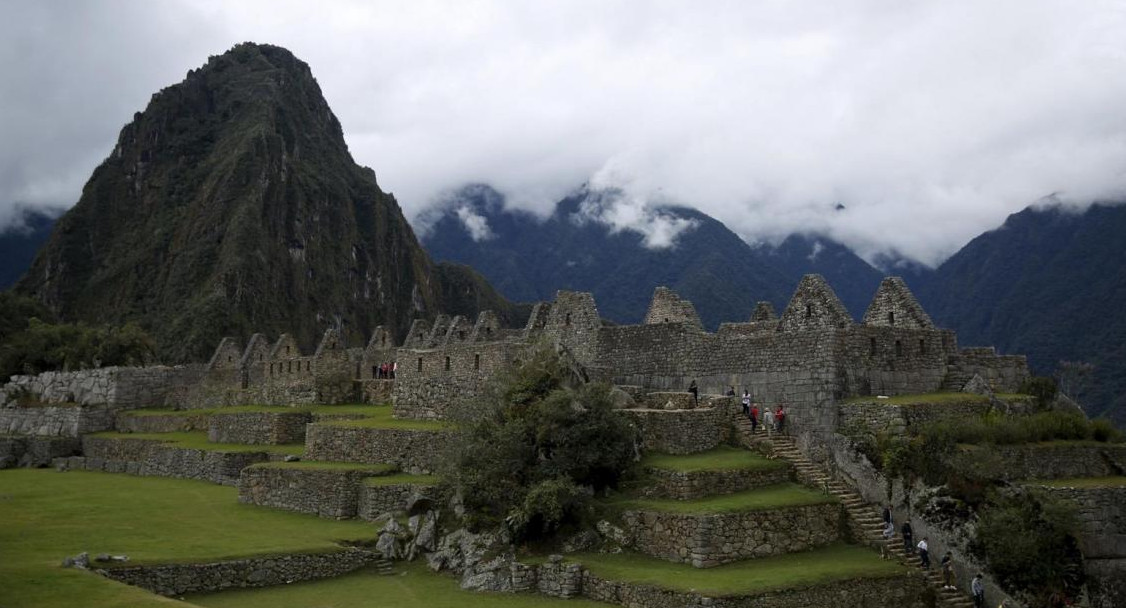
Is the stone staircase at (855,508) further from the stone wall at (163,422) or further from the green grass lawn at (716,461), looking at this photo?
the stone wall at (163,422)

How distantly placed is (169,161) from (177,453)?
177 meters

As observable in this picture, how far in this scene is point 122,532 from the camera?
879 inches

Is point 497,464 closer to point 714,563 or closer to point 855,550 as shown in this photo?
point 714,563

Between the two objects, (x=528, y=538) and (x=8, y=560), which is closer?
(x=8, y=560)

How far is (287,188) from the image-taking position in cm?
18238

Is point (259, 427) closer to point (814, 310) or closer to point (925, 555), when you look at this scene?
point (814, 310)

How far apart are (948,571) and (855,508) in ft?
8.46

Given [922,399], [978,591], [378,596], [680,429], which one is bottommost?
[378,596]

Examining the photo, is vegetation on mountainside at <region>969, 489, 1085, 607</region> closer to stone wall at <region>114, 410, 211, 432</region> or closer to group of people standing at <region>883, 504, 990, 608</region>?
group of people standing at <region>883, 504, 990, 608</region>

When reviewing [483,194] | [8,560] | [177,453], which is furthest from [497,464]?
[483,194]

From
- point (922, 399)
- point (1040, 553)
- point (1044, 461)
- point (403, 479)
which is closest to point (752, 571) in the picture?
point (1040, 553)

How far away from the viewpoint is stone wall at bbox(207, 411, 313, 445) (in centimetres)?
3456

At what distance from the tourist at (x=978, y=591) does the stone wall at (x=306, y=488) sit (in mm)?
15472

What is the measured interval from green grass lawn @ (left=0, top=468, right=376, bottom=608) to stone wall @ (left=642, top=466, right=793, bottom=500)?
7322 millimetres
